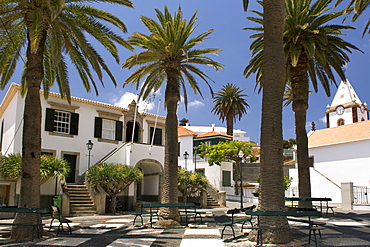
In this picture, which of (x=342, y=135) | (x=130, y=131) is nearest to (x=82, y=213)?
(x=130, y=131)

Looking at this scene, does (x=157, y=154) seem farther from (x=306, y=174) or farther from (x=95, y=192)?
(x=306, y=174)

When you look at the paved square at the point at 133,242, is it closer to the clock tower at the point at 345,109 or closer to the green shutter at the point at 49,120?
the green shutter at the point at 49,120

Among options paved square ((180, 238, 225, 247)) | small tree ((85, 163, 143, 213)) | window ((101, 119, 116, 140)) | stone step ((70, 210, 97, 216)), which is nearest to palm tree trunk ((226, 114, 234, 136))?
window ((101, 119, 116, 140))

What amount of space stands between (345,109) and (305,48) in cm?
4868

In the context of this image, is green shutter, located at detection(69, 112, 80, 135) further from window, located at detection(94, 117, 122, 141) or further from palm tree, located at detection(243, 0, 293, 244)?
palm tree, located at detection(243, 0, 293, 244)

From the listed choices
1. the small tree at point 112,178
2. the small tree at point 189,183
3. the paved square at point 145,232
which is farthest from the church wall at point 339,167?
the paved square at point 145,232

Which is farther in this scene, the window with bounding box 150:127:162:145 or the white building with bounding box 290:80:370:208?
the white building with bounding box 290:80:370:208

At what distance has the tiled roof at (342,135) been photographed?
3597cm

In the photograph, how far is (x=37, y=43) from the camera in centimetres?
1121

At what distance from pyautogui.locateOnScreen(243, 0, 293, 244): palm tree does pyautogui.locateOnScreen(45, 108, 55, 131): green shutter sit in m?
16.9

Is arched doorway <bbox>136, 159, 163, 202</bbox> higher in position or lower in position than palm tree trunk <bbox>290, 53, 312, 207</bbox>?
lower

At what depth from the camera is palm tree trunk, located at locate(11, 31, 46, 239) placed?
10.9 meters

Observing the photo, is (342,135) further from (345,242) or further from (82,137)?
(345,242)

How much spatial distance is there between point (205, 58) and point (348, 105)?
51.2 meters
